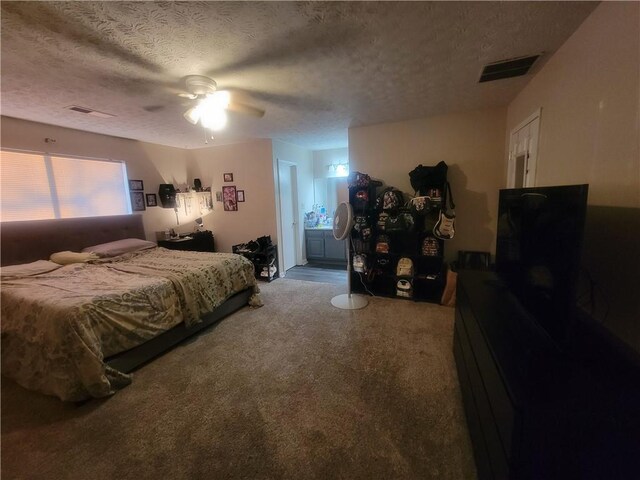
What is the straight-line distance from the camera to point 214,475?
1.37 meters

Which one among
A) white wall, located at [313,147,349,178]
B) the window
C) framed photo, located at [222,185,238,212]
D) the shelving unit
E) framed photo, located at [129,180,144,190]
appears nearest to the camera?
the window

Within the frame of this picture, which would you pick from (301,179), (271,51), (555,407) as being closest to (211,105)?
(271,51)

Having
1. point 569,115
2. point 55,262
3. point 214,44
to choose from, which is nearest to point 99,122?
point 55,262

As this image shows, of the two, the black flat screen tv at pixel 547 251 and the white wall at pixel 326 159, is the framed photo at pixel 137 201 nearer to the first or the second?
the white wall at pixel 326 159

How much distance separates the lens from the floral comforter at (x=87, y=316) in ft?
5.96

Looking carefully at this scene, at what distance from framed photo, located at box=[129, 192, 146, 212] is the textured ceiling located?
1363 millimetres

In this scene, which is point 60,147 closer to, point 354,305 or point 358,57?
point 358,57

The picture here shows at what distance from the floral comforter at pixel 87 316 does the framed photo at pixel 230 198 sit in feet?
6.99

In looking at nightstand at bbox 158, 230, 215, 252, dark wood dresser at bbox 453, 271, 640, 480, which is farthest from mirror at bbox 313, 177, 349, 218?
dark wood dresser at bbox 453, 271, 640, 480

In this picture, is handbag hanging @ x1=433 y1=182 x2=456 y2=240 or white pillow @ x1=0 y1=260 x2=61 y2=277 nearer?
white pillow @ x1=0 y1=260 x2=61 y2=277

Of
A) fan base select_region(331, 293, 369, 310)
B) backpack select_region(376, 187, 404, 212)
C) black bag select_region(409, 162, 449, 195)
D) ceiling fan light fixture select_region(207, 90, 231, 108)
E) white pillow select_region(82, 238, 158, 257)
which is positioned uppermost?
ceiling fan light fixture select_region(207, 90, 231, 108)

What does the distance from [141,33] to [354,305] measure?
308cm

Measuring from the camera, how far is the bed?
183 cm

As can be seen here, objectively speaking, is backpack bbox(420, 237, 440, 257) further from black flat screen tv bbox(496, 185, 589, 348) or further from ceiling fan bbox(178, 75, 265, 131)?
ceiling fan bbox(178, 75, 265, 131)
